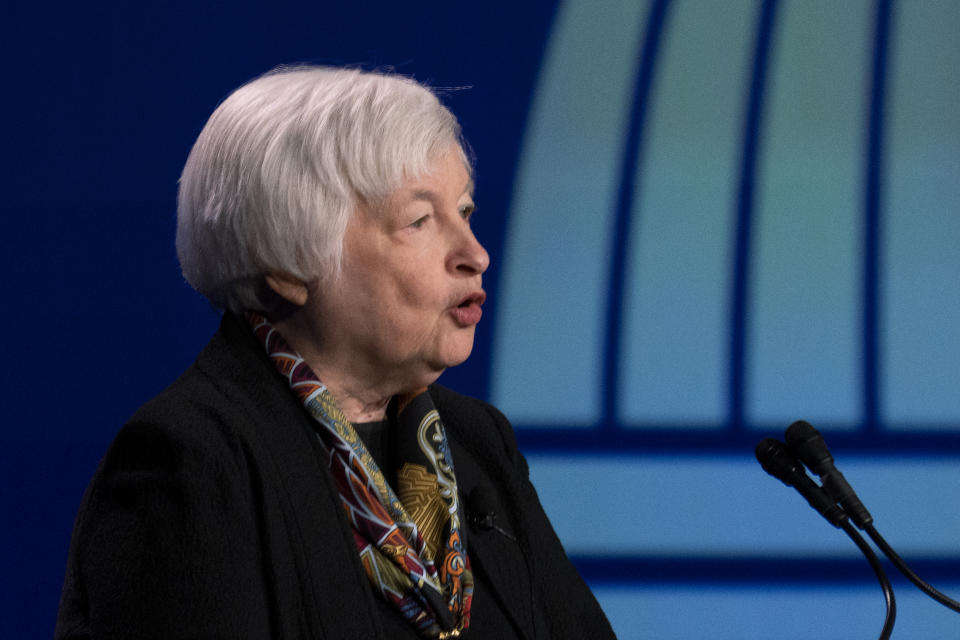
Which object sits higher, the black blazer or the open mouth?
the open mouth

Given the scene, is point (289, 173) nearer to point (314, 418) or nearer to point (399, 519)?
point (314, 418)

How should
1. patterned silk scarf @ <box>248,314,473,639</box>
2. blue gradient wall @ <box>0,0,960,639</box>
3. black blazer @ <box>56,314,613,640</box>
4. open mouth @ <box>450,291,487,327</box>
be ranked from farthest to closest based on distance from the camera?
blue gradient wall @ <box>0,0,960,639</box>, open mouth @ <box>450,291,487,327</box>, patterned silk scarf @ <box>248,314,473,639</box>, black blazer @ <box>56,314,613,640</box>

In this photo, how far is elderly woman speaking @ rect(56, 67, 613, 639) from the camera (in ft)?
3.47

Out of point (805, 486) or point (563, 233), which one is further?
point (563, 233)

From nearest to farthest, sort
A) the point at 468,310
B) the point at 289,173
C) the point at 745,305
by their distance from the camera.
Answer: the point at 289,173 → the point at 468,310 → the point at 745,305

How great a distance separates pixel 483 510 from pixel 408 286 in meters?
0.35

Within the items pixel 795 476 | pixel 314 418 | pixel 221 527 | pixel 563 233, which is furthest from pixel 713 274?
pixel 221 527

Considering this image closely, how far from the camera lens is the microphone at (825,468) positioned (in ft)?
Answer: 4.02

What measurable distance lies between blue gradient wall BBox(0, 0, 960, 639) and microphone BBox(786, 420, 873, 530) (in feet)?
3.50

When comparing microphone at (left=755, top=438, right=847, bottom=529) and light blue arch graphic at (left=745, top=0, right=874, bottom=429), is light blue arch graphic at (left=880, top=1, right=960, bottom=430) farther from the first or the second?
microphone at (left=755, top=438, right=847, bottom=529)

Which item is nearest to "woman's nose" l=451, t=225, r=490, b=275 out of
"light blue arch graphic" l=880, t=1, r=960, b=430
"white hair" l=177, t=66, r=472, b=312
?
"white hair" l=177, t=66, r=472, b=312

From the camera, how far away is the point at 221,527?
1063mm

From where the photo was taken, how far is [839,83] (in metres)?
2.33

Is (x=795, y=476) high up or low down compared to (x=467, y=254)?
down
